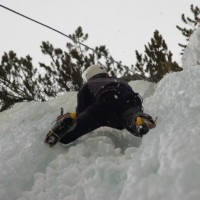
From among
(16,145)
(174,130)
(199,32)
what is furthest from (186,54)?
(174,130)

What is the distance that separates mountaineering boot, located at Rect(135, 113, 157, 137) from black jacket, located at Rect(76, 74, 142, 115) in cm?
32

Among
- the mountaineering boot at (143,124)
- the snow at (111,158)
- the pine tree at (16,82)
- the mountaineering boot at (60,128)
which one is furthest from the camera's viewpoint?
the pine tree at (16,82)

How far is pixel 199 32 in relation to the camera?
5.28m

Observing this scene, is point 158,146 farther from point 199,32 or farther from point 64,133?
point 199,32

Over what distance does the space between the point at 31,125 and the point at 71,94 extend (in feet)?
5.20

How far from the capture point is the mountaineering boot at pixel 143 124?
2477mm

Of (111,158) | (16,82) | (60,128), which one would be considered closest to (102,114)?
(60,128)

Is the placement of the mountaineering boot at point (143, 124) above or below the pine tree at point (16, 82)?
below

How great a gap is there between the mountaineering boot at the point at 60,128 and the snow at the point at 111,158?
0.23 feet

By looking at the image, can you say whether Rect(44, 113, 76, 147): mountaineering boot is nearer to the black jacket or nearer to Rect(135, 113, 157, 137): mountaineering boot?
the black jacket

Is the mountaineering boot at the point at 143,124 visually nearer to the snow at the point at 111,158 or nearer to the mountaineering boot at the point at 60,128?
the snow at the point at 111,158

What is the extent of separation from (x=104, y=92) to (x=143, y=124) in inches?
21.3

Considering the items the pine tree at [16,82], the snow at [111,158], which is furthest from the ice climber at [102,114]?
the pine tree at [16,82]

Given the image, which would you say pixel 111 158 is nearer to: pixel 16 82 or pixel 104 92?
pixel 104 92
